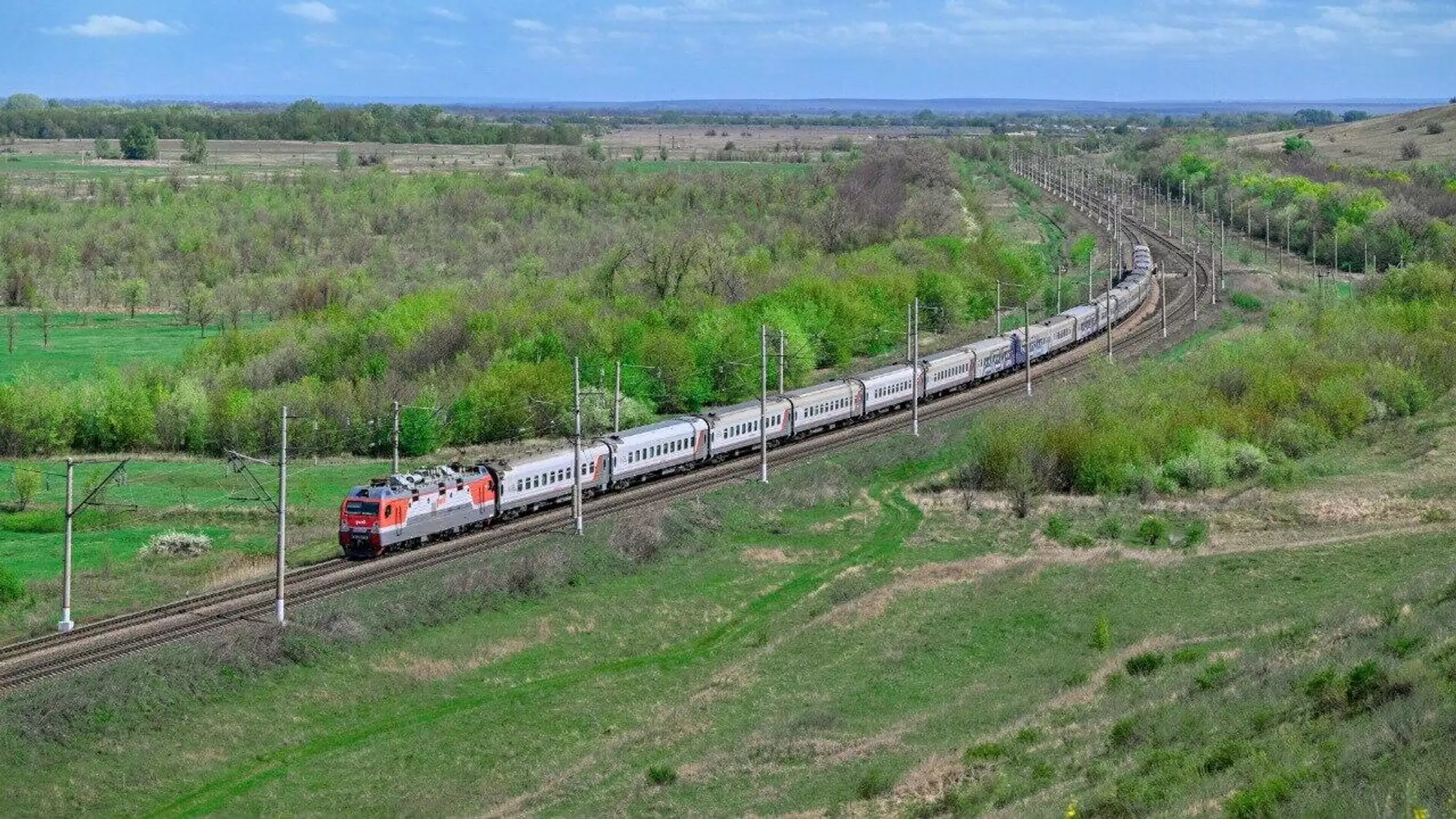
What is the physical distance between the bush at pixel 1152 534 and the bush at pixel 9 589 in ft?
99.5

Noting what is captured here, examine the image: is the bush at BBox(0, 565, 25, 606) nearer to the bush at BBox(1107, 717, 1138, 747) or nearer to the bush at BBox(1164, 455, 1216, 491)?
the bush at BBox(1107, 717, 1138, 747)

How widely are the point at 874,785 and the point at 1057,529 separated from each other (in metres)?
25.4

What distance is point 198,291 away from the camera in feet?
412

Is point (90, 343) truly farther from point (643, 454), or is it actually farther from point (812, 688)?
point (812, 688)

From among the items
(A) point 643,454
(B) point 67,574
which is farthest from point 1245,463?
(B) point 67,574

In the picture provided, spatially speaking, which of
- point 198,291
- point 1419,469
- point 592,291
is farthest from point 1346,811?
point 198,291

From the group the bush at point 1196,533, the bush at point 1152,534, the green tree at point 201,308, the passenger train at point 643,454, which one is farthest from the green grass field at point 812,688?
the green tree at point 201,308

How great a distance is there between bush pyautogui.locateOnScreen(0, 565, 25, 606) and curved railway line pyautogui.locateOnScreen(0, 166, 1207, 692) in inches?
173

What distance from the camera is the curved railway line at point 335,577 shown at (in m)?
38.6

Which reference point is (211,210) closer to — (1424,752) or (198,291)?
(198,291)

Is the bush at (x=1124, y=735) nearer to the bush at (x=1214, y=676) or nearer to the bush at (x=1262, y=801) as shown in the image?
the bush at (x=1214, y=676)

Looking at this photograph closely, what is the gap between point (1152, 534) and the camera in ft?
169

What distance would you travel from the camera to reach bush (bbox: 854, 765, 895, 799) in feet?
93.2

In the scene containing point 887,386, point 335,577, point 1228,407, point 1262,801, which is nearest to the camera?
point 1262,801
